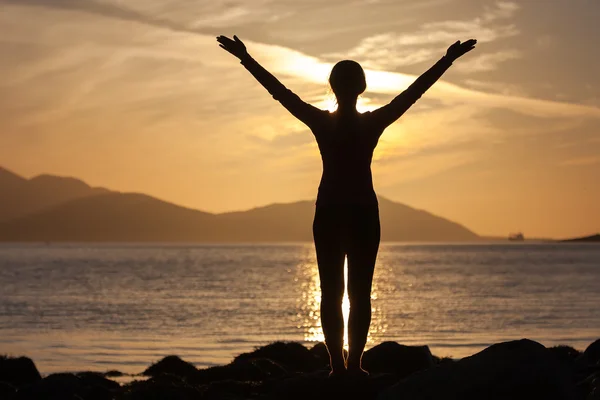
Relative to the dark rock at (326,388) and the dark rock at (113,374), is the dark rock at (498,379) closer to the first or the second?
the dark rock at (326,388)

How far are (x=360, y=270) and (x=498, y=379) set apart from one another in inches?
64.5

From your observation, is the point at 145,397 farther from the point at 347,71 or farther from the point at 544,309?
the point at 544,309

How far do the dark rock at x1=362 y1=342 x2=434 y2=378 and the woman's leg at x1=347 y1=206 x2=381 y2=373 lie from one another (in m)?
6.19

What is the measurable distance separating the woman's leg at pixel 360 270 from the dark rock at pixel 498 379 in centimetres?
70

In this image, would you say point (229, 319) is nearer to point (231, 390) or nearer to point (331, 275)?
point (231, 390)

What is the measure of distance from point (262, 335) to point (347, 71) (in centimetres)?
3116

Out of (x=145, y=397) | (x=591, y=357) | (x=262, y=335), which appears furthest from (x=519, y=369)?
(x=262, y=335)

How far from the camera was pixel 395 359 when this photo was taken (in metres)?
15.3

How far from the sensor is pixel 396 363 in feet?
49.9

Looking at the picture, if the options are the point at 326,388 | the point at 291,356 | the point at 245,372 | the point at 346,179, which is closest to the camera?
the point at 346,179

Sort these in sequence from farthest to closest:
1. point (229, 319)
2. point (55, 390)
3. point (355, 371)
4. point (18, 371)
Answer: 1. point (229, 319)
2. point (18, 371)
3. point (55, 390)
4. point (355, 371)

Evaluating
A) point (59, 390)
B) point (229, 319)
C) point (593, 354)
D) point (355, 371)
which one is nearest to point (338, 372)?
point (355, 371)

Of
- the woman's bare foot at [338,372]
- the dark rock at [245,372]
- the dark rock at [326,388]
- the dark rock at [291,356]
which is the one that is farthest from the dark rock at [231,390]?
the dark rock at [291,356]

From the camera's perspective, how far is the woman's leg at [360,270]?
855 cm
